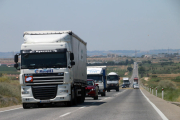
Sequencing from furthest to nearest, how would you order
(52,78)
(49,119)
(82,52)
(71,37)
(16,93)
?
(16,93)
(82,52)
(71,37)
(52,78)
(49,119)

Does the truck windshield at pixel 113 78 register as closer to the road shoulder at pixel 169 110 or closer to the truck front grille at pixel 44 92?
the road shoulder at pixel 169 110

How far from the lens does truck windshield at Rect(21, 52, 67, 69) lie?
1764cm

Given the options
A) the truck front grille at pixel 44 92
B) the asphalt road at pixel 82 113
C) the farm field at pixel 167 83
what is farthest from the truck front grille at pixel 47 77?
the farm field at pixel 167 83

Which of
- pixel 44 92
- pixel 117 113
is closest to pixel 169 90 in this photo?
pixel 44 92

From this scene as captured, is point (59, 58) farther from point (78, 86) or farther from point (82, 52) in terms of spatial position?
point (82, 52)

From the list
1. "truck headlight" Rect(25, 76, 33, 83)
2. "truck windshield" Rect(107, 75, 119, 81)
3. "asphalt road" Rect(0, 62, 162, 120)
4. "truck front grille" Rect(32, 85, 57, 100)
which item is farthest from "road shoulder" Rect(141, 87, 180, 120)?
"truck windshield" Rect(107, 75, 119, 81)

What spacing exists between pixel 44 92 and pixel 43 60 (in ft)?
5.45

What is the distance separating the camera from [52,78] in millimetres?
17547

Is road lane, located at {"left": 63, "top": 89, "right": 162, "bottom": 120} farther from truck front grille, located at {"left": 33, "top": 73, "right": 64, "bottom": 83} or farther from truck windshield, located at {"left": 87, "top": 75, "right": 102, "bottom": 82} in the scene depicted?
truck windshield, located at {"left": 87, "top": 75, "right": 102, "bottom": 82}

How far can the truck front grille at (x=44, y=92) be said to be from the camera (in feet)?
58.0

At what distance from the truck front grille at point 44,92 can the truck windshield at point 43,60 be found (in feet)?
3.56

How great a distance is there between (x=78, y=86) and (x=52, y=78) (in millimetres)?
3854

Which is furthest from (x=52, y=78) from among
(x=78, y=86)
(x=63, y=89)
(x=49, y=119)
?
(x=49, y=119)

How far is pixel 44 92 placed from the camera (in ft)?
58.1
